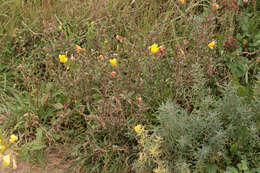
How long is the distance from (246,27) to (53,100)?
6.63 ft

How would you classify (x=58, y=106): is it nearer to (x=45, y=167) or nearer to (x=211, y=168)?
(x=45, y=167)

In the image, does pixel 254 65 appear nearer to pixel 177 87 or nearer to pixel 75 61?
pixel 177 87

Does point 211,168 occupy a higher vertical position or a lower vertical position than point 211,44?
lower

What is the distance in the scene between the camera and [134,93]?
2848mm

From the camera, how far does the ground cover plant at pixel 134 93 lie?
2434mm

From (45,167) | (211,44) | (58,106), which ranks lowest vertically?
(45,167)

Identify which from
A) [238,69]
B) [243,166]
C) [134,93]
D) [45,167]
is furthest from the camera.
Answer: [238,69]

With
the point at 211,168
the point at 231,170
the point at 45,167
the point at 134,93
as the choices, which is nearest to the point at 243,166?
the point at 231,170

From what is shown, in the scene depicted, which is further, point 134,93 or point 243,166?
point 134,93

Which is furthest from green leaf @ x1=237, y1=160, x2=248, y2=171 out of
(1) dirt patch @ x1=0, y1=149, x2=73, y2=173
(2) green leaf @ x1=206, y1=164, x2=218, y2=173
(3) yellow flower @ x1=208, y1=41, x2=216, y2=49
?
(1) dirt patch @ x1=0, y1=149, x2=73, y2=173

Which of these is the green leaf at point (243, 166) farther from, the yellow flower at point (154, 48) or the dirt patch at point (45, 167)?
the dirt patch at point (45, 167)

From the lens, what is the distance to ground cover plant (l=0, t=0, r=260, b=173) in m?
2.43

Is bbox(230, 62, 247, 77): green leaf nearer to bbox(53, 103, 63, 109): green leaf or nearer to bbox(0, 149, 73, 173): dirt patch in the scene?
bbox(53, 103, 63, 109): green leaf

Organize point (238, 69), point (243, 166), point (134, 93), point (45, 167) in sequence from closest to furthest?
point (243, 166) → point (45, 167) → point (134, 93) → point (238, 69)
